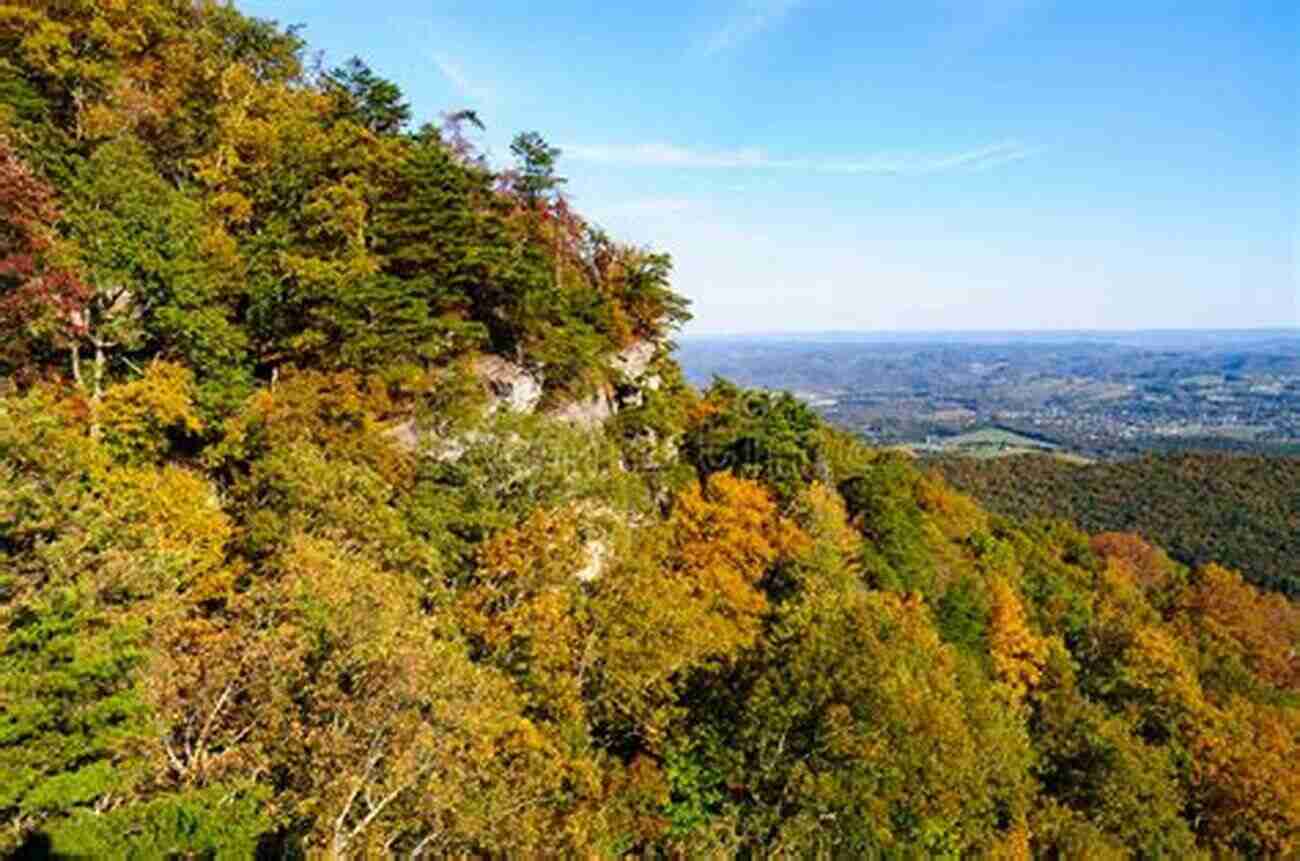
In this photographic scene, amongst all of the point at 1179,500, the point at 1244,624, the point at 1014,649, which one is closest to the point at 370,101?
the point at 1014,649

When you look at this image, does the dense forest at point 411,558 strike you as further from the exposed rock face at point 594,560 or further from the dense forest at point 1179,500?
the dense forest at point 1179,500

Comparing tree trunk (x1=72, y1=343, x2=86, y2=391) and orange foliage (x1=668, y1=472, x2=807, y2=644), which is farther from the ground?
tree trunk (x1=72, y1=343, x2=86, y2=391)

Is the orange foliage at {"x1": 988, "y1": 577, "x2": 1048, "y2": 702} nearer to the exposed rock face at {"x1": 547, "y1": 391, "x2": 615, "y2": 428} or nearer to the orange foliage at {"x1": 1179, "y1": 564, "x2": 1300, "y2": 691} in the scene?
the exposed rock face at {"x1": 547, "y1": 391, "x2": 615, "y2": 428}

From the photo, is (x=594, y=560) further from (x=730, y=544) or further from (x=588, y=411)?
(x=588, y=411)

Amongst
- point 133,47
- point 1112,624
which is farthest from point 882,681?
point 1112,624

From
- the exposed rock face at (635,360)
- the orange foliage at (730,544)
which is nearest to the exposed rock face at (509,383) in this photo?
the exposed rock face at (635,360)

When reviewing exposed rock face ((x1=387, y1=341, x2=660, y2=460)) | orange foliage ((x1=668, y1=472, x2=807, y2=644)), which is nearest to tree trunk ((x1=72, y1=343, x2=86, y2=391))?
exposed rock face ((x1=387, y1=341, x2=660, y2=460))
